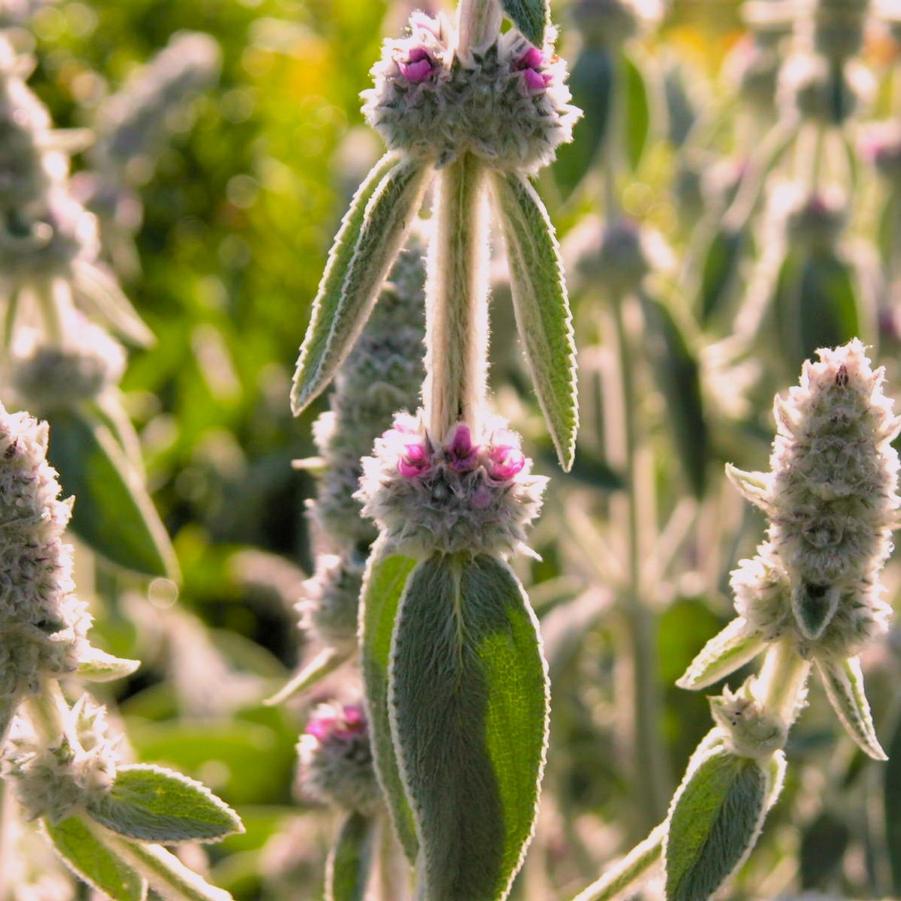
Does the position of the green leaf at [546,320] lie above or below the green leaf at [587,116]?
below

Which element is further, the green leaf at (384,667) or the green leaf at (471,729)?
the green leaf at (384,667)

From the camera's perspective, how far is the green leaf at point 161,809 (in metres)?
1.31

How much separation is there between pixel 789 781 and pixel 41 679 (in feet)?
Result: 6.32

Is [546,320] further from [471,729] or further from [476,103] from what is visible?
[471,729]

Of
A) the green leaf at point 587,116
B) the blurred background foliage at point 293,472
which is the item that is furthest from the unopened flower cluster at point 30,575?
the green leaf at point 587,116

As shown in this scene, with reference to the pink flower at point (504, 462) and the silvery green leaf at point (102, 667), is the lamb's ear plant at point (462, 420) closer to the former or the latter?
the pink flower at point (504, 462)

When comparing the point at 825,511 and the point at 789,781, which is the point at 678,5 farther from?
the point at 825,511

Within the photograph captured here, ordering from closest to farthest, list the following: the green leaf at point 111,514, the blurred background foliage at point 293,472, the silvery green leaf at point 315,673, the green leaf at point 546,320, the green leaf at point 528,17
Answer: the green leaf at point 528,17 → the green leaf at point 546,320 → the silvery green leaf at point 315,673 → the green leaf at point 111,514 → the blurred background foliage at point 293,472

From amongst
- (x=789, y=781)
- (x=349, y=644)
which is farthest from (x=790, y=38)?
(x=349, y=644)

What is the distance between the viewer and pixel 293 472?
4.75m

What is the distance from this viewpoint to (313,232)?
5848 millimetres

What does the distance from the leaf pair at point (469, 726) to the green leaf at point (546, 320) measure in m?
0.19

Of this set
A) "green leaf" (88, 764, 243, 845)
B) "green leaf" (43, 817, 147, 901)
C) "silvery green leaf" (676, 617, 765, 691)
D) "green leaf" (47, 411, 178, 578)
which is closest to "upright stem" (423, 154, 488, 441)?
"silvery green leaf" (676, 617, 765, 691)

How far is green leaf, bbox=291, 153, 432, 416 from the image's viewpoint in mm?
1181
